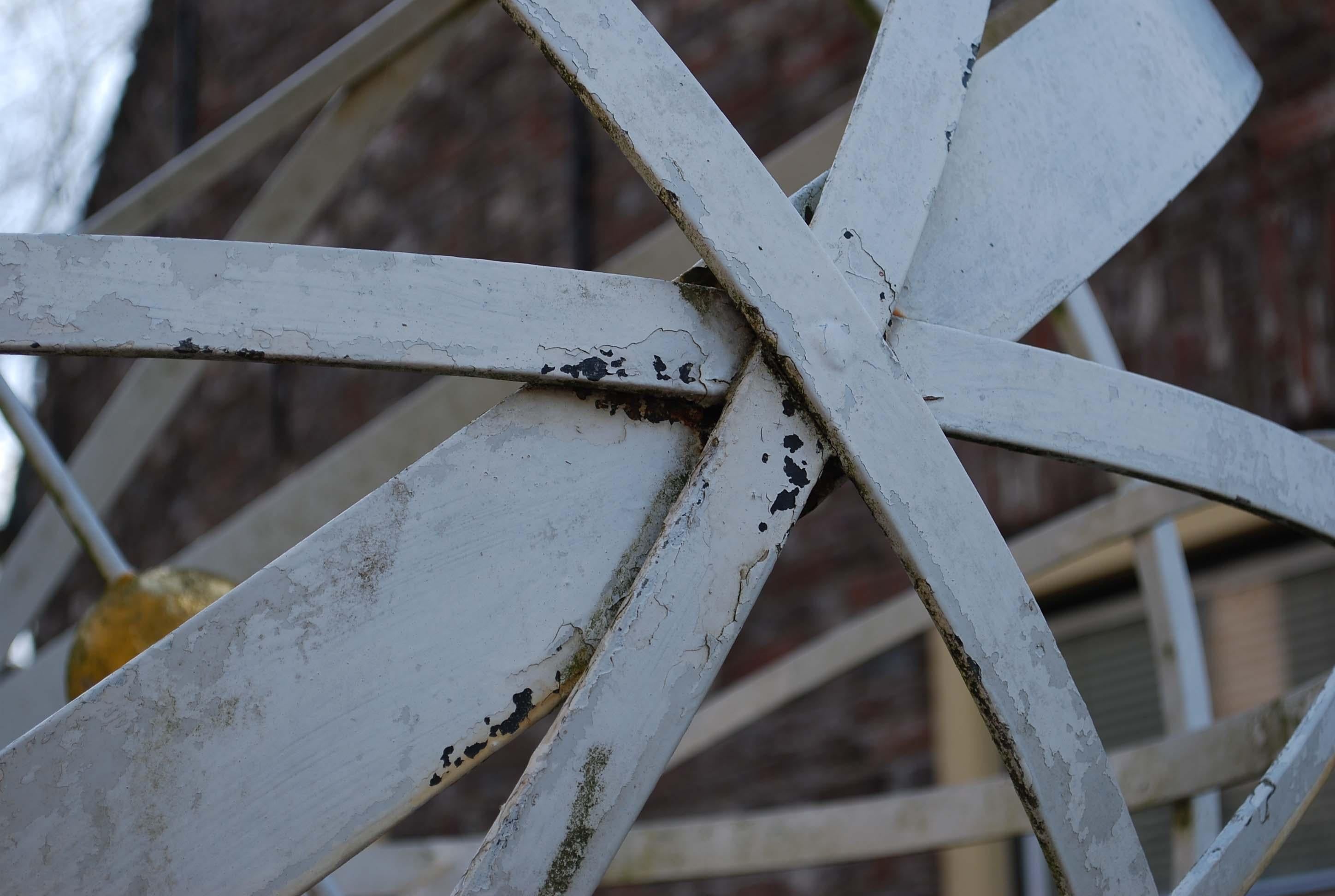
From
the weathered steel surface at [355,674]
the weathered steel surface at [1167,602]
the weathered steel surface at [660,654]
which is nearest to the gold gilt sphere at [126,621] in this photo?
the weathered steel surface at [355,674]

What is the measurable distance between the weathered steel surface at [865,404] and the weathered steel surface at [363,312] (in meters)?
0.05

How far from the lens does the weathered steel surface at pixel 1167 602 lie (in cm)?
172

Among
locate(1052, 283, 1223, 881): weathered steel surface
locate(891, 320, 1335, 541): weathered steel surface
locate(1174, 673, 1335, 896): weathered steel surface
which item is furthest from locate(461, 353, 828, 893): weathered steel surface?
locate(1052, 283, 1223, 881): weathered steel surface

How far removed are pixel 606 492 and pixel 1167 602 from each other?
3.64 feet

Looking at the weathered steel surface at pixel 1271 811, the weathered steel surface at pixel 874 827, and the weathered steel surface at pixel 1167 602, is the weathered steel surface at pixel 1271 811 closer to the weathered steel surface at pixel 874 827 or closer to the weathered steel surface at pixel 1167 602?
the weathered steel surface at pixel 874 827

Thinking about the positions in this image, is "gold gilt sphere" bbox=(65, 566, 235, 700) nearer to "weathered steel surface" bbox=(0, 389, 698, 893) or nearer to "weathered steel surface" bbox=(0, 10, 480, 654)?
"weathered steel surface" bbox=(0, 389, 698, 893)

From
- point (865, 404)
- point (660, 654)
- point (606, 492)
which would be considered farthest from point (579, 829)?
point (865, 404)

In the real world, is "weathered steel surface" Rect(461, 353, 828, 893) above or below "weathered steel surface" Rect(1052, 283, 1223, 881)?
below

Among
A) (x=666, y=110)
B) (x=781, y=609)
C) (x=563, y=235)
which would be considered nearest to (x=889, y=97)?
(x=666, y=110)

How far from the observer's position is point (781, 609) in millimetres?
3230

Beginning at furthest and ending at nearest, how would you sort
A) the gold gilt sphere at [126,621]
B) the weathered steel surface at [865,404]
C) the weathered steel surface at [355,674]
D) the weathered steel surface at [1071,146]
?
the gold gilt sphere at [126,621], the weathered steel surface at [1071,146], the weathered steel surface at [865,404], the weathered steel surface at [355,674]

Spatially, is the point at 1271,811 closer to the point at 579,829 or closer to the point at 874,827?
the point at 579,829

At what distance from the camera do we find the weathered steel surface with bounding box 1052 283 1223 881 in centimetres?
172

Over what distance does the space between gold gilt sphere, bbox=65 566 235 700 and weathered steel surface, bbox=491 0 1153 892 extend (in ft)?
2.54
